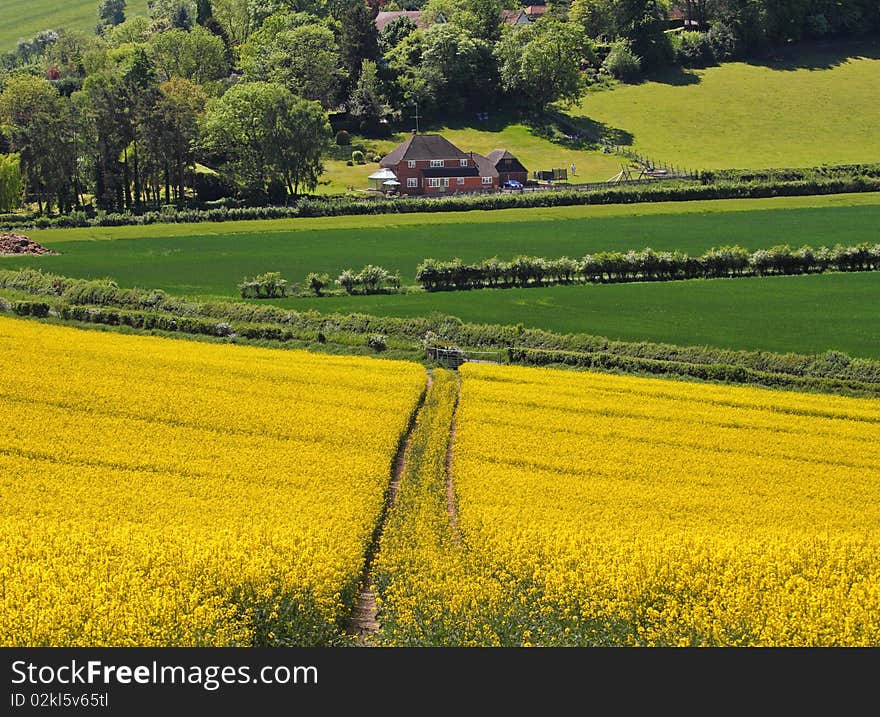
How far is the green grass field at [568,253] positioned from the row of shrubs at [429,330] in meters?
2.44

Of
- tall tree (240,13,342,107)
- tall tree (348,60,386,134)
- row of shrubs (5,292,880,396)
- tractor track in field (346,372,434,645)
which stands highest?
tall tree (240,13,342,107)

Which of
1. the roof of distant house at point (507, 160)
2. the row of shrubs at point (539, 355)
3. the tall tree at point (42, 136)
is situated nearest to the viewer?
the row of shrubs at point (539, 355)

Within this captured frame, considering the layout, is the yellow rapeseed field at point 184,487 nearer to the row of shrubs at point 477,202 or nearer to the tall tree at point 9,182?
the row of shrubs at point 477,202

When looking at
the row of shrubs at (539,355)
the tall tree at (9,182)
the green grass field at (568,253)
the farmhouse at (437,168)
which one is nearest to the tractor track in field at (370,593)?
the row of shrubs at (539,355)

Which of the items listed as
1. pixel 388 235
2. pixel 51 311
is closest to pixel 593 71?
pixel 388 235

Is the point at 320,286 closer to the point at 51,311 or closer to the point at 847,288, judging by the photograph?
the point at 51,311

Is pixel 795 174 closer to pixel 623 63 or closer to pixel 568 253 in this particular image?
pixel 568 253

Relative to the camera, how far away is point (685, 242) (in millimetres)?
82688

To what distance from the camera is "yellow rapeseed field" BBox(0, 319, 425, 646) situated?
21.5 metres

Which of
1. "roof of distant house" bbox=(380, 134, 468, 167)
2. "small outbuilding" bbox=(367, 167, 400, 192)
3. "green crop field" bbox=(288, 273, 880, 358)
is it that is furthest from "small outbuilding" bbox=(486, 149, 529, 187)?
"green crop field" bbox=(288, 273, 880, 358)

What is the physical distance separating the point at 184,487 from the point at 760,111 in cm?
15087

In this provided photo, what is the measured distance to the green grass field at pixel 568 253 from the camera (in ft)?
190

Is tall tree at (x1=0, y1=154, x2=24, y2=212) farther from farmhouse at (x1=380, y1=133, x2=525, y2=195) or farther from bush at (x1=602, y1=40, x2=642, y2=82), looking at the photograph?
bush at (x1=602, y1=40, x2=642, y2=82)

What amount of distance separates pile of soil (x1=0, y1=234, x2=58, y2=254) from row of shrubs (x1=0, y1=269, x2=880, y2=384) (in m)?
15.2
